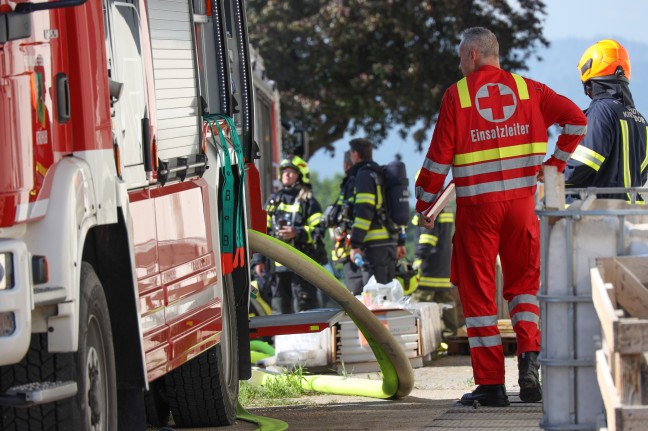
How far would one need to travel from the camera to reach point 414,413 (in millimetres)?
8227

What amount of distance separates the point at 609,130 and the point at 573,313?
11.5ft

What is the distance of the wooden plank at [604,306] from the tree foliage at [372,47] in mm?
24583

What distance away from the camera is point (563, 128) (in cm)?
818

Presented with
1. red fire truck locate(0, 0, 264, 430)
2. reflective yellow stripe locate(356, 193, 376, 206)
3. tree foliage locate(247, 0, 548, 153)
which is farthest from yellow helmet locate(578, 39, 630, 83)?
tree foliage locate(247, 0, 548, 153)

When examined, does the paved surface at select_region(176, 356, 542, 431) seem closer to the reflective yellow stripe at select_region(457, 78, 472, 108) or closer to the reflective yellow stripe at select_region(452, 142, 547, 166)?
the reflective yellow stripe at select_region(452, 142, 547, 166)

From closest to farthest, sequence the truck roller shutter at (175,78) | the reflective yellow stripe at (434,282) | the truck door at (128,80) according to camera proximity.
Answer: the truck door at (128,80), the truck roller shutter at (175,78), the reflective yellow stripe at (434,282)

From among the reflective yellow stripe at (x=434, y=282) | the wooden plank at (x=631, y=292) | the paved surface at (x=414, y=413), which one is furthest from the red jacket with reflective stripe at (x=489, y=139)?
the reflective yellow stripe at (x=434, y=282)

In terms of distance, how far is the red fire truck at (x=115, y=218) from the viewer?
16.5 feet

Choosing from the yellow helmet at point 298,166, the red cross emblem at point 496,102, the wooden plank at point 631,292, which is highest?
the red cross emblem at point 496,102

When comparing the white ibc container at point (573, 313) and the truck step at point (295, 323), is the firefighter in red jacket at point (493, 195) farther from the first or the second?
the white ibc container at point (573, 313)

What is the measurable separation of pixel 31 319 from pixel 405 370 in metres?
4.35

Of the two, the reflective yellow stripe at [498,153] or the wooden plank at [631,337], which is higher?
the reflective yellow stripe at [498,153]

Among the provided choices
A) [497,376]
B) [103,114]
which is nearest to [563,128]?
[497,376]


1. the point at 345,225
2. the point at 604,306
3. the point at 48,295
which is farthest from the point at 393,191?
the point at 604,306
